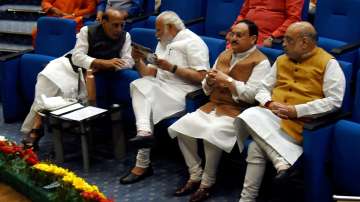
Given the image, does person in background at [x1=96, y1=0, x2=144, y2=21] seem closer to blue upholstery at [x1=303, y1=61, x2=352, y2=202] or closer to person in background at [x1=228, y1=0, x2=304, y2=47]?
person in background at [x1=228, y1=0, x2=304, y2=47]

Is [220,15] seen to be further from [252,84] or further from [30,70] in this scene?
[30,70]

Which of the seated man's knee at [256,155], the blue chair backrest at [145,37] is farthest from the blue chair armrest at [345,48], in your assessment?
the blue chair backrest at [145,37]

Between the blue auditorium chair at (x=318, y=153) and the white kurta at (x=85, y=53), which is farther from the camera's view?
the white kurta at (x=85, y=53)

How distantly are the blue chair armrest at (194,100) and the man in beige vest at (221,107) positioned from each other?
0.09 meters

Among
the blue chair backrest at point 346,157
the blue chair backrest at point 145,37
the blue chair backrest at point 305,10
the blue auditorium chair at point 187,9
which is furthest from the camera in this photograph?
the blue auditorium chair at point 187,9

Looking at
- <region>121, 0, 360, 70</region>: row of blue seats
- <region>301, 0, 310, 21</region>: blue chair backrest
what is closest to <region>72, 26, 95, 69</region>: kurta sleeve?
<region>121, 0, 360, 70</region>: row of blue seats

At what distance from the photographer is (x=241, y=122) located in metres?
2.86

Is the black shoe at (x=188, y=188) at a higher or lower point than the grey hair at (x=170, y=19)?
lower

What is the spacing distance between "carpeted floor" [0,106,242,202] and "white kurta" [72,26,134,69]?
50 cm

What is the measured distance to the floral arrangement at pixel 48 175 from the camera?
2.03 metres

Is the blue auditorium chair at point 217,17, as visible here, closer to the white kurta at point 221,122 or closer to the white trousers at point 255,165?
the white kurta at point 221,122

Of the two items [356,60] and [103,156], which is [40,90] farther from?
[356,60]

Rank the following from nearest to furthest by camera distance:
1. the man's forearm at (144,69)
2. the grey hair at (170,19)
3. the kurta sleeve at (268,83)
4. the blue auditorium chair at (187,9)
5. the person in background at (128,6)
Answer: the kurta sleeve at (268,83) → the grey hair at (170,19) → the man's forearm at (144,69) → the blue auditorium chair at (187,9) → the person in background at (128,6)

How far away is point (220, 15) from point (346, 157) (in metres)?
1.67
